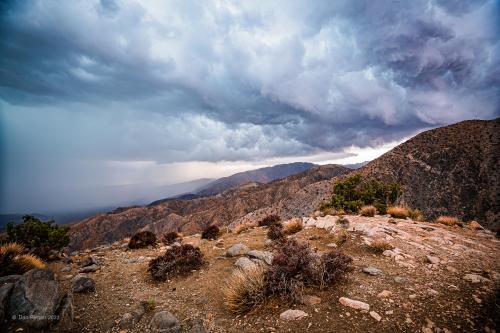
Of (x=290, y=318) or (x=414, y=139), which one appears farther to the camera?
(x=414, y=139)

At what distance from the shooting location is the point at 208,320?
16.6 feet

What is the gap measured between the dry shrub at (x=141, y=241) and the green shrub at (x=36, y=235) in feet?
11.9

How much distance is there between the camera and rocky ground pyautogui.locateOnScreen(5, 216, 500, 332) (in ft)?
14.2

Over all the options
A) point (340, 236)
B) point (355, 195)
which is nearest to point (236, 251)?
point (340, 236)

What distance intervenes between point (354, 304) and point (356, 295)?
45 cm

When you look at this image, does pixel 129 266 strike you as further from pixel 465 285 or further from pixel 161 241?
pixel 465 285

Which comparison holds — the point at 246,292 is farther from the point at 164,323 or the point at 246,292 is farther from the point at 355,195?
the point at 355,195

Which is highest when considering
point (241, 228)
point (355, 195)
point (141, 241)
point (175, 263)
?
point (355, 195)

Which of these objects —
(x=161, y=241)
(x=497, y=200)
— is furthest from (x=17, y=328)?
(x=497, y=200)

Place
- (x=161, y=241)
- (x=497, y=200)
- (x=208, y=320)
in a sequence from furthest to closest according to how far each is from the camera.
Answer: (x=497, y=200) < (x=161, y=241) < (x=208, y=320)

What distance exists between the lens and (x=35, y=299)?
16.0 ft

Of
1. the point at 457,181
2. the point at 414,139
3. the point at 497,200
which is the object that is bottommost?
the point at 497,200

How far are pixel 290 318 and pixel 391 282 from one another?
2.84 meters

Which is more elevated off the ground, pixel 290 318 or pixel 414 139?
pixel 414 139
